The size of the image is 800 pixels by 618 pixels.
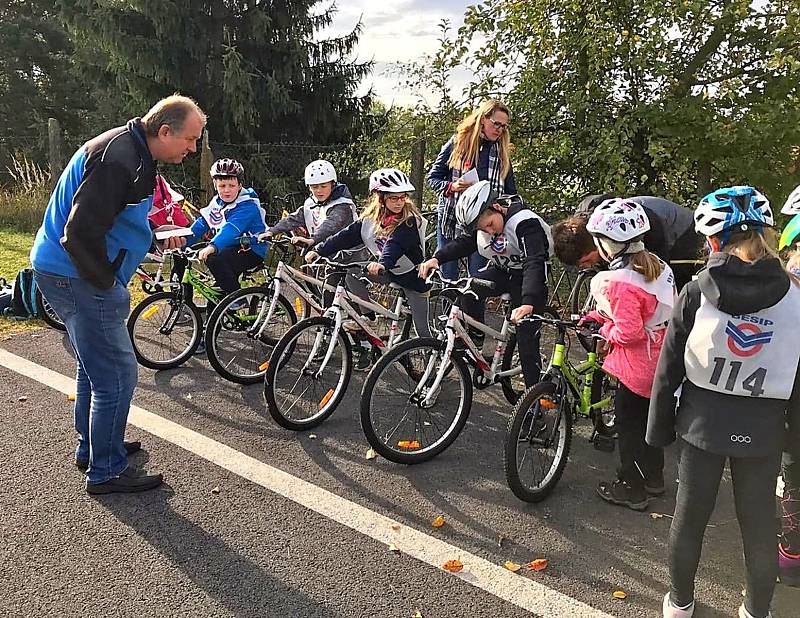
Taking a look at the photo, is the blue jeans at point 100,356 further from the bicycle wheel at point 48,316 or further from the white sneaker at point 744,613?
the bicycle wheel at point 48,316

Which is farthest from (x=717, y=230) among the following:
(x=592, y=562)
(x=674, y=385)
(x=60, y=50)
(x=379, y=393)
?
(x=60, y=50)

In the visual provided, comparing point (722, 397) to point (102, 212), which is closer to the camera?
point (722, 397)

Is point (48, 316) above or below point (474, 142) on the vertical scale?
below

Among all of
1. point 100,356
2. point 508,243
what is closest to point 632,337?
point 508,243

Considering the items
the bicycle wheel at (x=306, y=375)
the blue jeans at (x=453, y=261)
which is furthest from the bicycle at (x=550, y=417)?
the blue jeans at (x=453, y=261)

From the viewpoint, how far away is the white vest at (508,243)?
4.41 m

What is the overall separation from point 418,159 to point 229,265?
3.31 meters

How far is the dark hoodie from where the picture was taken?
94.5 inches

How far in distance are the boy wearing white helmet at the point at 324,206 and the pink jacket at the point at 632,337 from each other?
9.13ft

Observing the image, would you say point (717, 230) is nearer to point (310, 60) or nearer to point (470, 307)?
point (470, 307)

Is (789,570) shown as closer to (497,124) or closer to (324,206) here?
(497,124)

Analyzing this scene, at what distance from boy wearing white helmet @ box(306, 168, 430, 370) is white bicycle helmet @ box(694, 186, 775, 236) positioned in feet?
8.34

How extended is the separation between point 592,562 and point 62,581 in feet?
8.03

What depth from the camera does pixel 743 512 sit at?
2592 millimetres
